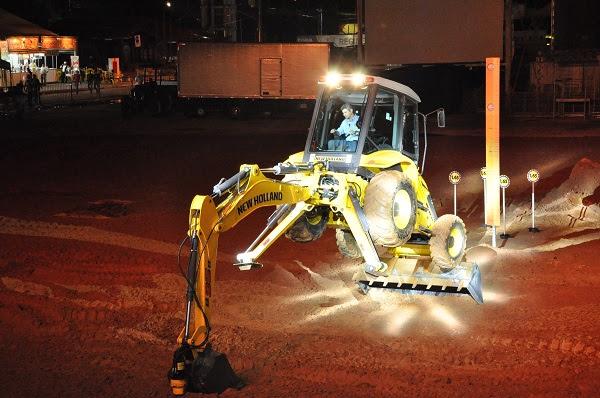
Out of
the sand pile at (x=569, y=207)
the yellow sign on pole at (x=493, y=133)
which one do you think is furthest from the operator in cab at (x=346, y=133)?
the sand pile at (x=569, y=207)

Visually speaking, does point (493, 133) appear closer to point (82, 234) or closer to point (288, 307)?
point (288, 307)

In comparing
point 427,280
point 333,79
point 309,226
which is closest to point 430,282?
point 427,280

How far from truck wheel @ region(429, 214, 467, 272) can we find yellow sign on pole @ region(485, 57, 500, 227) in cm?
324

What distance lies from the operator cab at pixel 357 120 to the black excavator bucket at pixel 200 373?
3.34 metres

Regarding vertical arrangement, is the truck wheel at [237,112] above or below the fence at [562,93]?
below

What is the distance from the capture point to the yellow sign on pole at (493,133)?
45.3ft

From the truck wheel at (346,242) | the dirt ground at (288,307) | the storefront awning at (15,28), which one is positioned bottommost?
the dirt ground at (288,307)

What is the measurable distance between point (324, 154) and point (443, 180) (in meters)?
10.8

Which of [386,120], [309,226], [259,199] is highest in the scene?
[386,120]

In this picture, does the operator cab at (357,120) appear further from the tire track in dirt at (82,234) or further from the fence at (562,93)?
the fence at (562,93)

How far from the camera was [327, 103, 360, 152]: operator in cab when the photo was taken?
34.0ft

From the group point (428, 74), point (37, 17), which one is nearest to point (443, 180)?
point (428, 74)

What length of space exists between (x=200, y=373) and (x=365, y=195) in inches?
126

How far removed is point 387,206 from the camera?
9.60 metres
